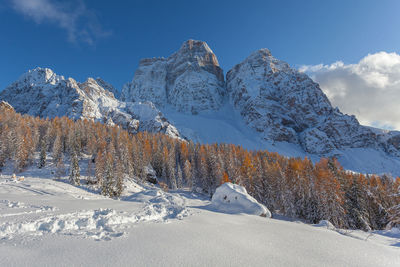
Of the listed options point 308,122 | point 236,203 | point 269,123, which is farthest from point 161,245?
point 308,122

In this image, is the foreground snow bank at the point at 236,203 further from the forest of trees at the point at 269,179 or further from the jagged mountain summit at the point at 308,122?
the jagged mountain summit at the point at 308,122

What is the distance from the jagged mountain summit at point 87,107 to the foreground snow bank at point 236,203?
113 m

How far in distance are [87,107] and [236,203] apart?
154m

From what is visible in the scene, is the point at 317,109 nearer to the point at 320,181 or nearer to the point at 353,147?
the point at 353,147

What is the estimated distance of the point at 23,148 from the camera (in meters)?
47.0

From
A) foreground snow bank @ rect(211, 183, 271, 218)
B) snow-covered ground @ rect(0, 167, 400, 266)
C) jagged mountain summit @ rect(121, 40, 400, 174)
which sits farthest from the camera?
jagged mountain summit @ rect(121, 40, 400, 174)

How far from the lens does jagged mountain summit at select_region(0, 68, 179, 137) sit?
13612cm

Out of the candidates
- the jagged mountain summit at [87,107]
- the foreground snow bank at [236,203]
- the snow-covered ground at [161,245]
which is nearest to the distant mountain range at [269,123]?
the jagged mountain summit at [87,107]

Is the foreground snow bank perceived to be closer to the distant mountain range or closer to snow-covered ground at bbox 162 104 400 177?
the distant mountain range

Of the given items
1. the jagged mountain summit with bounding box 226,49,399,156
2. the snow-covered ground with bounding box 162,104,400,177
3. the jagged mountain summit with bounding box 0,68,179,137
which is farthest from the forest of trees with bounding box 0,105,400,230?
the jagged mountain summit with bounding box 226,49,399,156

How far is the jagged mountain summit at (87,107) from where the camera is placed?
447 ft

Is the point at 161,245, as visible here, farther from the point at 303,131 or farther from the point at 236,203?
the point at 303,131

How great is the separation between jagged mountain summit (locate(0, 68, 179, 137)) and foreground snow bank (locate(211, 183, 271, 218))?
11316 centimetres

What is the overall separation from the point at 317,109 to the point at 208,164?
175353mm
